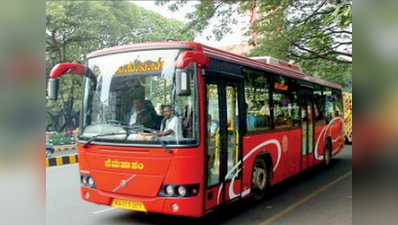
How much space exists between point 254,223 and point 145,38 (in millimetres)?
11941

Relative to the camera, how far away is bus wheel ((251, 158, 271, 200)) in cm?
716

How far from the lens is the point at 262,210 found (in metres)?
6.90

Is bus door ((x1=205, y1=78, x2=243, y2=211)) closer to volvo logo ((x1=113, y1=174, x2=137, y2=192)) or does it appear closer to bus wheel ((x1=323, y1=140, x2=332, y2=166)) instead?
volvo logo ((x1=113, y1=174, x2=137, y2=192))

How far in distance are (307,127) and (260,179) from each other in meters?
3.04

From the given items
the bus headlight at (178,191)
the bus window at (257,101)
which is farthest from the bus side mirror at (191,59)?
the bus window at (257,101)

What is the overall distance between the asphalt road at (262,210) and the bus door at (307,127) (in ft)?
2.11

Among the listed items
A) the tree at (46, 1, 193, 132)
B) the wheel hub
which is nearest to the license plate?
the wheel hub

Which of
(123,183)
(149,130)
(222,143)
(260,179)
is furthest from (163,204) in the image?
(260,179)

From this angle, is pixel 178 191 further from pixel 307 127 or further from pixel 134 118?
pixel 307 127

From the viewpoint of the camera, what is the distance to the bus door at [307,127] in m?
9.56

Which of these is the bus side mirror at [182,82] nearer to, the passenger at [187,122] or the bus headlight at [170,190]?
the passenger at [187,122]

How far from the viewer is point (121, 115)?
18.4ft
